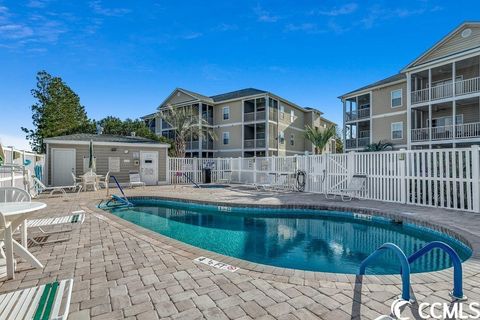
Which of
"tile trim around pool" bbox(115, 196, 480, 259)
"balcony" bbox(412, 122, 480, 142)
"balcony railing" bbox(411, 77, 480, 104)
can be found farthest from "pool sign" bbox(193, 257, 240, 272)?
"balcony railing" bbox(411, 77, 480, 104)

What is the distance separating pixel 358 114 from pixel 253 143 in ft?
35.0

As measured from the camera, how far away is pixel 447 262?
4.61 m

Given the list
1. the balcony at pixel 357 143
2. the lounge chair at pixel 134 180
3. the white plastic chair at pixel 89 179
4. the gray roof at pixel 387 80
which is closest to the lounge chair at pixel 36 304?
the white plastic chair at pixel 89 179

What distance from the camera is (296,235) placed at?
22.3 feet

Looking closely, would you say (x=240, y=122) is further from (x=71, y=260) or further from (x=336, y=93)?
(x=71, y=260)

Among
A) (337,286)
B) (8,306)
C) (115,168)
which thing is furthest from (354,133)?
(8,306)

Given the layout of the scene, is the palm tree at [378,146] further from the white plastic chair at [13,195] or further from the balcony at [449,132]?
the white plastic chair at [13,195]

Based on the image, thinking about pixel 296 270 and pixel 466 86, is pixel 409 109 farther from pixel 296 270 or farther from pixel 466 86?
pixel 296 270

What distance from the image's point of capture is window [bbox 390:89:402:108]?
21375 millimetres

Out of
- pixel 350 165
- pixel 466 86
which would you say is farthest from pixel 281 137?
pixel 350 165

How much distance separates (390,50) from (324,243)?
1832cm

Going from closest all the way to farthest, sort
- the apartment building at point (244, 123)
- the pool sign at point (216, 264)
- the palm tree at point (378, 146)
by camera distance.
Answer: the pool sign at point (216, 264), the palm tree at point (378, 146), the apartment building at point (244, 123)

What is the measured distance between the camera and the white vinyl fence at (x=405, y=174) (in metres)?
7.44

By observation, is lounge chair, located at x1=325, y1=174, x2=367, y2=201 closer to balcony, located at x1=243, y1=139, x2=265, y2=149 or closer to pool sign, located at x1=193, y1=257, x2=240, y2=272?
pool sign, located at x1=193, y1=257, x2=240, y2=272
